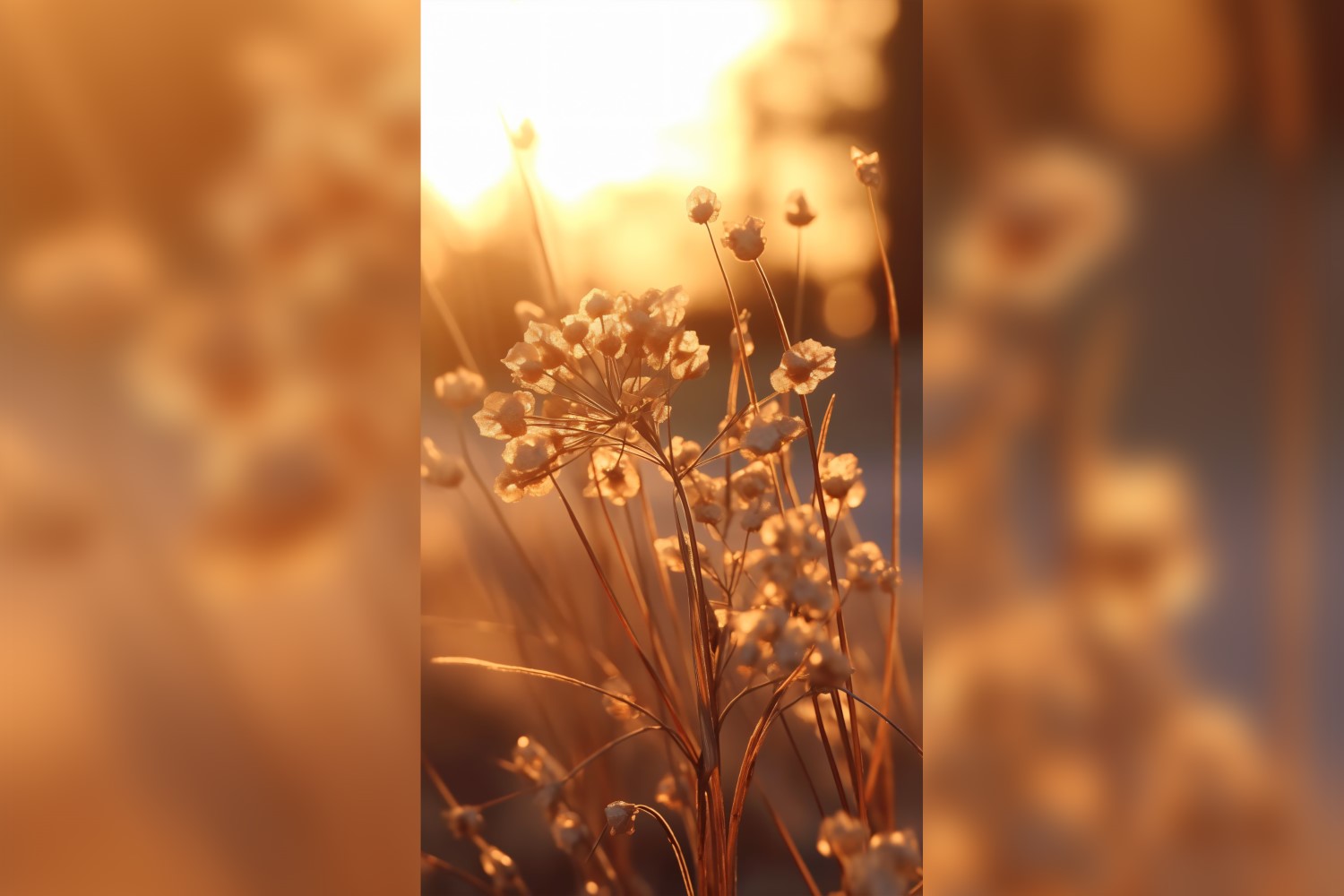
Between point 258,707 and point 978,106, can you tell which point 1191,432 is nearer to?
point 978,106

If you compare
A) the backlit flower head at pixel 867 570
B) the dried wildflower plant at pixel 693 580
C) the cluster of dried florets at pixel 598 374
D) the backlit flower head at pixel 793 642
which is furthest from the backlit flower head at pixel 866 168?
the backlit flower head at pixel 793 642

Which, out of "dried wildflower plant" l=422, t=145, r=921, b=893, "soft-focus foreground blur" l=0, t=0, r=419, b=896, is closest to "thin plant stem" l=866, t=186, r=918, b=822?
"dried wildflower plant" l=422, t=145, r=921, b=893

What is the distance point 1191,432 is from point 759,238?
565mm

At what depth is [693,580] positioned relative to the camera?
0.92 metres

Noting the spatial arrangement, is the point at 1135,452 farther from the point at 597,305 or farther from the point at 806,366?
the point at 597,305

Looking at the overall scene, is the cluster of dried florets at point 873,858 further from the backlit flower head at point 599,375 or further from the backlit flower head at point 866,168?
the backlit flower head at point 866,168

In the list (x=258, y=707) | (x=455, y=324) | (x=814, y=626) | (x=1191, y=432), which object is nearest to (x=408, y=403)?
(x=455, y=324)

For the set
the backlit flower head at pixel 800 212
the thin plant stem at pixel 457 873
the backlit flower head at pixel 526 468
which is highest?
the backlit flower head at pixel 800 212

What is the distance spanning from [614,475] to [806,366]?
0.68 feet

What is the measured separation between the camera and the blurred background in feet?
3.38

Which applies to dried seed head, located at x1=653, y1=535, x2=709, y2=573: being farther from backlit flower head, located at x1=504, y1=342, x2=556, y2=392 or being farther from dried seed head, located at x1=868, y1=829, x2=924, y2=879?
dried seed head, located at x1=868, y1=829, x2=924, y2=879

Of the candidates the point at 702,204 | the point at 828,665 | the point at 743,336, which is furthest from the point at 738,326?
the point at 828,665

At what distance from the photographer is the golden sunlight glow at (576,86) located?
1.04 metres

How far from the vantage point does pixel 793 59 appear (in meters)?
1.04
